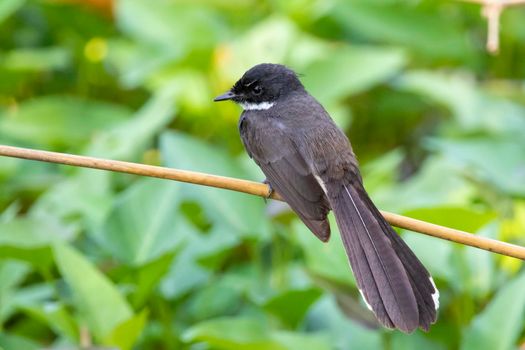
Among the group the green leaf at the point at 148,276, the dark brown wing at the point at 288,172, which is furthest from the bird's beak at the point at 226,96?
the green leaf at the point at 148,276

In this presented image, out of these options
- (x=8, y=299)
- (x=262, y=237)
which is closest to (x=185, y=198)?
(x=262, y=237)

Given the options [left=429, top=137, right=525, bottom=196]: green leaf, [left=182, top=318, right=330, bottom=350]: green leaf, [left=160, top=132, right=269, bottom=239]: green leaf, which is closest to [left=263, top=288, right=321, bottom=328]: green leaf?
[left=182, top=318, right=330, bottom=350]: green leaf

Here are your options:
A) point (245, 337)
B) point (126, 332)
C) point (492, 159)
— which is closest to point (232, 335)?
point (245, 337)

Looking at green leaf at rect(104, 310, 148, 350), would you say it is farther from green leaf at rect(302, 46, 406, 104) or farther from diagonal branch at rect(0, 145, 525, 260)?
green leaf at rect(302, 46, 406, 104)

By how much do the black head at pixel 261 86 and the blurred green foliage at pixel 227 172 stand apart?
0.47 metres

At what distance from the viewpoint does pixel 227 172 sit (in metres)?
4.52

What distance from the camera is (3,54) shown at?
6125 millimetres

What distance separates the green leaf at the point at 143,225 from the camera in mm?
4027

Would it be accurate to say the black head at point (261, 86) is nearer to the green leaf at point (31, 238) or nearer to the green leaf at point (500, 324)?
the green leaf at point (31, 238)

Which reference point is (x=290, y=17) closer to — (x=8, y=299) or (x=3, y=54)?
(x=3, y=54)

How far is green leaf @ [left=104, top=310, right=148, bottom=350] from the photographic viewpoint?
3.55 m

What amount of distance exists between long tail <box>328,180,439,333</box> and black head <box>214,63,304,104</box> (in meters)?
0.56

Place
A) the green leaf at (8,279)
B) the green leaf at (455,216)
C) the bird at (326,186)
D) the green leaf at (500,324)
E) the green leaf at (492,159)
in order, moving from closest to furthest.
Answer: the bird at (326,186) → the green leaf at (500,324) → the green leaf at (455,216) → the green leaf at (8,279) → the green leaf at (492,159)

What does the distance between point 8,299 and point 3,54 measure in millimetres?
Answer: 2434
